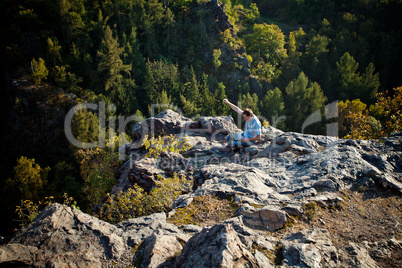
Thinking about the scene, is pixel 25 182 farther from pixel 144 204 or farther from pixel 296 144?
pixel 296 144

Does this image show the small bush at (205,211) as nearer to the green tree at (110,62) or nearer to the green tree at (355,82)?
the green tree at (110,62)

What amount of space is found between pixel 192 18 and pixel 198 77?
12368mm

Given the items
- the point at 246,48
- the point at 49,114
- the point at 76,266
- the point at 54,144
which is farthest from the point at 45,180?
the point at 246,48

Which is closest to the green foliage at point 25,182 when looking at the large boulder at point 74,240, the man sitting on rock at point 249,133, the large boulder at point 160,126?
the large boulder at point 160,126

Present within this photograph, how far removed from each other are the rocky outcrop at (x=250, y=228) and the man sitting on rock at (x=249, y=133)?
0.85m

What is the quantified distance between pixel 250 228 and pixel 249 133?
4.51 m

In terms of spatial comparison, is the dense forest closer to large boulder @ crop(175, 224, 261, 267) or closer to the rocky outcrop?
the rocky outcrop

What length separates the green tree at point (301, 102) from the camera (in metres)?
40.1

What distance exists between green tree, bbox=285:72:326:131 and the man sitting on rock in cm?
3384

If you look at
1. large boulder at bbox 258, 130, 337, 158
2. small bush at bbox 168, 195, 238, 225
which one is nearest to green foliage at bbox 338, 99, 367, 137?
large boulder at bbox 258, 130, 337, 158

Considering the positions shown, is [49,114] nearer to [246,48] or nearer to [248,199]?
[248,199]

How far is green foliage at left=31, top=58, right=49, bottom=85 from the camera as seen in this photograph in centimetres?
3188

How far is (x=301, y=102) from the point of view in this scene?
41.0 m

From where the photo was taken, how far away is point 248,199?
18.6ft
